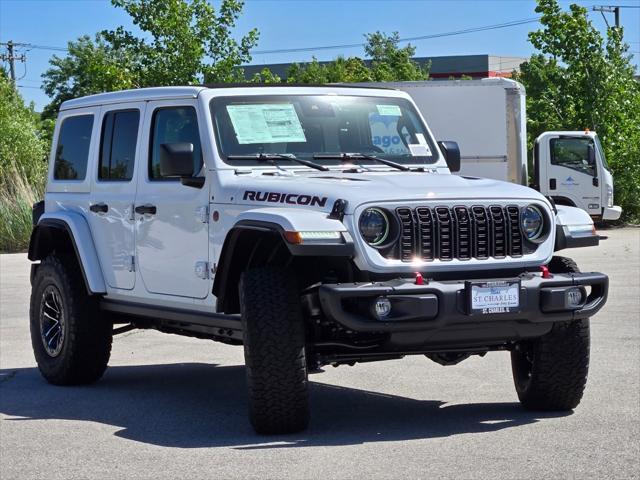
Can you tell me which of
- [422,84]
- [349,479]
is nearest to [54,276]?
[349,479]

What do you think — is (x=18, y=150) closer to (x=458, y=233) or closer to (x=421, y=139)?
(x=421, y=139)

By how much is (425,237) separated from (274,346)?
103 centimetres

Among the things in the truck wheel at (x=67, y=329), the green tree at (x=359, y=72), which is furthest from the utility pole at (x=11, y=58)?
the truck wheel at (x=67, y=329)

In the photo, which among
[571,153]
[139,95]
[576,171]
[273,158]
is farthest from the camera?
[571,153]

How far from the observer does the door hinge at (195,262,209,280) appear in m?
7.99

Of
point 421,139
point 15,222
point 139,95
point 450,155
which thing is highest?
point 139,95

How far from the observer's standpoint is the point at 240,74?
3372cm

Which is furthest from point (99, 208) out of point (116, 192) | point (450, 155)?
point (450, 155)

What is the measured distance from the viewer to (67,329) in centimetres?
934

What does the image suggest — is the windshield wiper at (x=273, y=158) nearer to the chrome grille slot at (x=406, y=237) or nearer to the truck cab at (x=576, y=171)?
the chrome grille slot at (x=406, y=237)

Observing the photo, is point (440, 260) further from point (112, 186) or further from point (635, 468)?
point (112, 186)

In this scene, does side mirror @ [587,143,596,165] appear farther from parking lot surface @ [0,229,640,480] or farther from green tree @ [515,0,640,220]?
parking lot surface @ [0,229,640,480]

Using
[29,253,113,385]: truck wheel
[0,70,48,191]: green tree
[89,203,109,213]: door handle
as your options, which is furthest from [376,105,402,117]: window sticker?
[0,70,48,191]: green tree

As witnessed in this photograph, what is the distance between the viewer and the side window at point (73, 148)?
32.1 feet
